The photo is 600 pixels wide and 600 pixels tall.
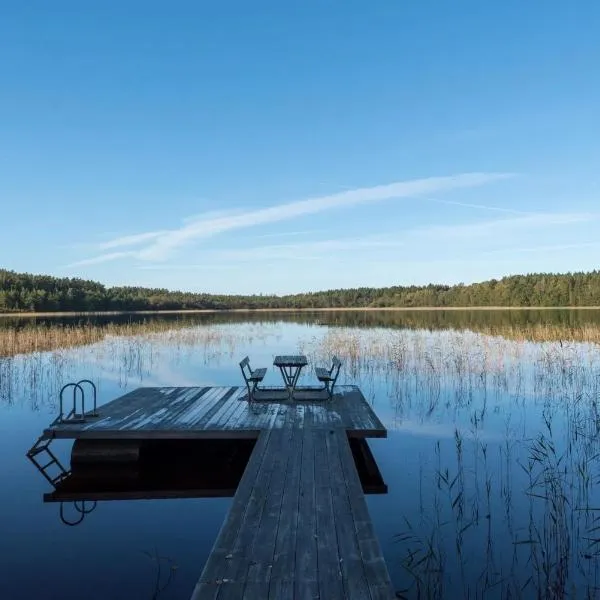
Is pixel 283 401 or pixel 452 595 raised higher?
pixel 283 401

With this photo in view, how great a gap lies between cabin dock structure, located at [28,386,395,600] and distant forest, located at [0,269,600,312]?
2698 inches

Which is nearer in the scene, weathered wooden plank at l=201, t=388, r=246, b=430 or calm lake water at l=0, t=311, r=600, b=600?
calm lake water at l=0, t=311, r=600, b=600

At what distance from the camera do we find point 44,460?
781 cm

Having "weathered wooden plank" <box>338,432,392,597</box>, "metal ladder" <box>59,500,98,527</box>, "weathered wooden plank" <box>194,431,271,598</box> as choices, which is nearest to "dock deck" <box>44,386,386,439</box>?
"metal ladder" <box>59,500,98,527</box>

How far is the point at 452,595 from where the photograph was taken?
4125 mm

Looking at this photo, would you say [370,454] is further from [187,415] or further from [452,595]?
[452,595]

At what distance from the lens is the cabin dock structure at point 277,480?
3.08 meters

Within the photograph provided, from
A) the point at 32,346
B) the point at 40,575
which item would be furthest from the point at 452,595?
the point at 32,346

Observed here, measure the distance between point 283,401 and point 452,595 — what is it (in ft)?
16.6

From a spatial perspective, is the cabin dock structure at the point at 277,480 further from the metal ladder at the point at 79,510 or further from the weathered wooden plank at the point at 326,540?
the metal ladder at the point at 79,510

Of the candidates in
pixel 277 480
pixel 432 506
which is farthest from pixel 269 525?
pixel 432 506

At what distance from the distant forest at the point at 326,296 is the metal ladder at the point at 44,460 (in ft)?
221

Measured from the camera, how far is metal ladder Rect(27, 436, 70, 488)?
7032 mm

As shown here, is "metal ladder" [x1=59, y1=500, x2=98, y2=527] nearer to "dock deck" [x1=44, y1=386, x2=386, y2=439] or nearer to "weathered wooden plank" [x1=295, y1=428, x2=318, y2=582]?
"dock deck" [x1=44, y1=386, x2=386, y2=439]
